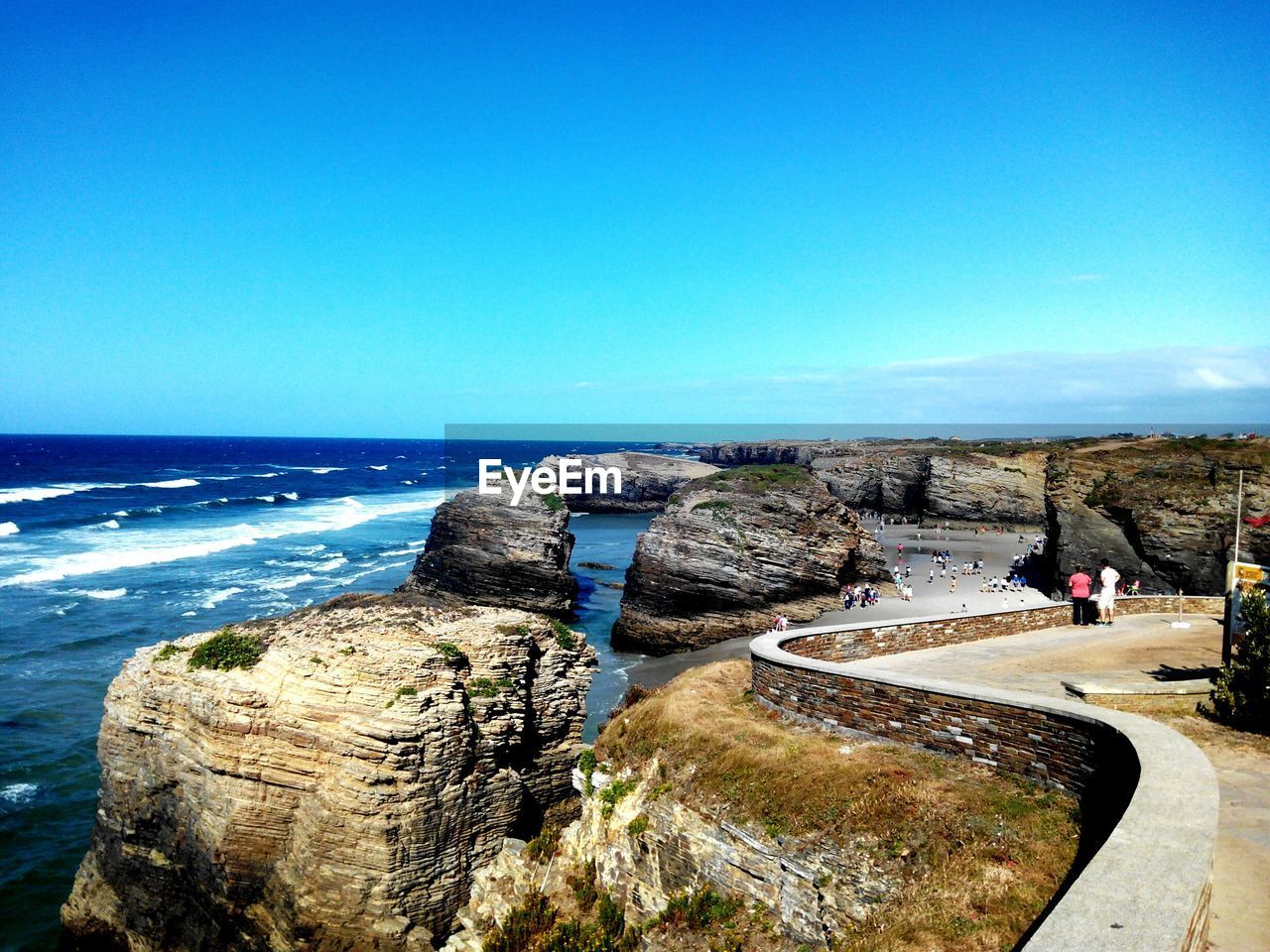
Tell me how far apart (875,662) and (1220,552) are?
29535 mm

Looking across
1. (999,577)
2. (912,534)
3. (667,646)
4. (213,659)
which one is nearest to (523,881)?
(213,659)

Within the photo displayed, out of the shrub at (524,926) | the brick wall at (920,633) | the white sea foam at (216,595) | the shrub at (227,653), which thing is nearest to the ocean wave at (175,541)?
the white sea foam at (216,595)

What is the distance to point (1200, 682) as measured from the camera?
33.2ft

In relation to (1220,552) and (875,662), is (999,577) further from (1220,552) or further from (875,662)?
(875,662)

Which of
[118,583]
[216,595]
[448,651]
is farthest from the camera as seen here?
[118,583]

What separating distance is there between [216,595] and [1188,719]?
39.8 meters

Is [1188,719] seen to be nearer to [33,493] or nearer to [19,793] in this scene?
[19,793]

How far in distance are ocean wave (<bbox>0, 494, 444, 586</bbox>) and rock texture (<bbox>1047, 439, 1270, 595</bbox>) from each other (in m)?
51.7

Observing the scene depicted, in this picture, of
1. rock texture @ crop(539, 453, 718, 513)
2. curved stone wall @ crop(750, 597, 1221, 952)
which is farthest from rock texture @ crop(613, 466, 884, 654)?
rock texture @ crop(539, 453, 718, 513)

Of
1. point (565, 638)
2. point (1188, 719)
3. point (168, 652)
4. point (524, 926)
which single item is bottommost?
point (524, 926)

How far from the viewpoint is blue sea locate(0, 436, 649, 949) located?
1742 centimetres

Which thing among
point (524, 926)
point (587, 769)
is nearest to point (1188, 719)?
point (587, 769)

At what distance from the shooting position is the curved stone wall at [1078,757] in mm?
4047

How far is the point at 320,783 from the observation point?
11.6m
